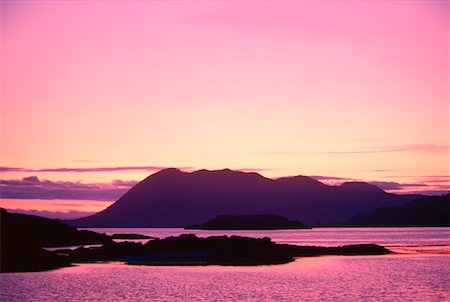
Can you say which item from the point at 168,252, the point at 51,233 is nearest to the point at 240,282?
the point at 168,252

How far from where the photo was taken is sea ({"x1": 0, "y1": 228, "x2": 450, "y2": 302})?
69.6 meters

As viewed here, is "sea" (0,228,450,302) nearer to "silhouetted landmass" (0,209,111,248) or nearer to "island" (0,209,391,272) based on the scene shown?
"island" (0,209,391,272)

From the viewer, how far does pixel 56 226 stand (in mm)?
177250

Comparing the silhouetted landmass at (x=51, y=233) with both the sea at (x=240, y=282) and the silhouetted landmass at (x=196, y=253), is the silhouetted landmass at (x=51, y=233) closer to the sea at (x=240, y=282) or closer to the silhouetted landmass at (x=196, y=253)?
the silhouetted landmass at (x=196, y=253)

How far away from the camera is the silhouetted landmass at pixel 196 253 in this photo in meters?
112

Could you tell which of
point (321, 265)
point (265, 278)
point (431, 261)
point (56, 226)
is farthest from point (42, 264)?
point (56, 226)

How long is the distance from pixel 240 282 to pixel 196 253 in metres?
35.2

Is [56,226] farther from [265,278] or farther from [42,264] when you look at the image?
[265,278]

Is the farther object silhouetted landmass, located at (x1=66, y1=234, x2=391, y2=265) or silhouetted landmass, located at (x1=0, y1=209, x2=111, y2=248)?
silhouetted landmass, located at (x1=0, y1=209, x2=111, y2=248)

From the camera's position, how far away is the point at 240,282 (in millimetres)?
82438

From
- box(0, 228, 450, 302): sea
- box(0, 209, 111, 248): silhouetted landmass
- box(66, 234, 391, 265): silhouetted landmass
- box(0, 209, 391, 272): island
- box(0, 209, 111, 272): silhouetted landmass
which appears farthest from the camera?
box(0, 209, 111, 248): silhouetted landmass

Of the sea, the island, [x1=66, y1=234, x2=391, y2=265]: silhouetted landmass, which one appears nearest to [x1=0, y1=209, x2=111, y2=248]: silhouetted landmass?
the island

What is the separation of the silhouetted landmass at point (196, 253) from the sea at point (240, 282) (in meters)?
4.88

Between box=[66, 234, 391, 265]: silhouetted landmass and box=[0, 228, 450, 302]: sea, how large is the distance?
488 cm
